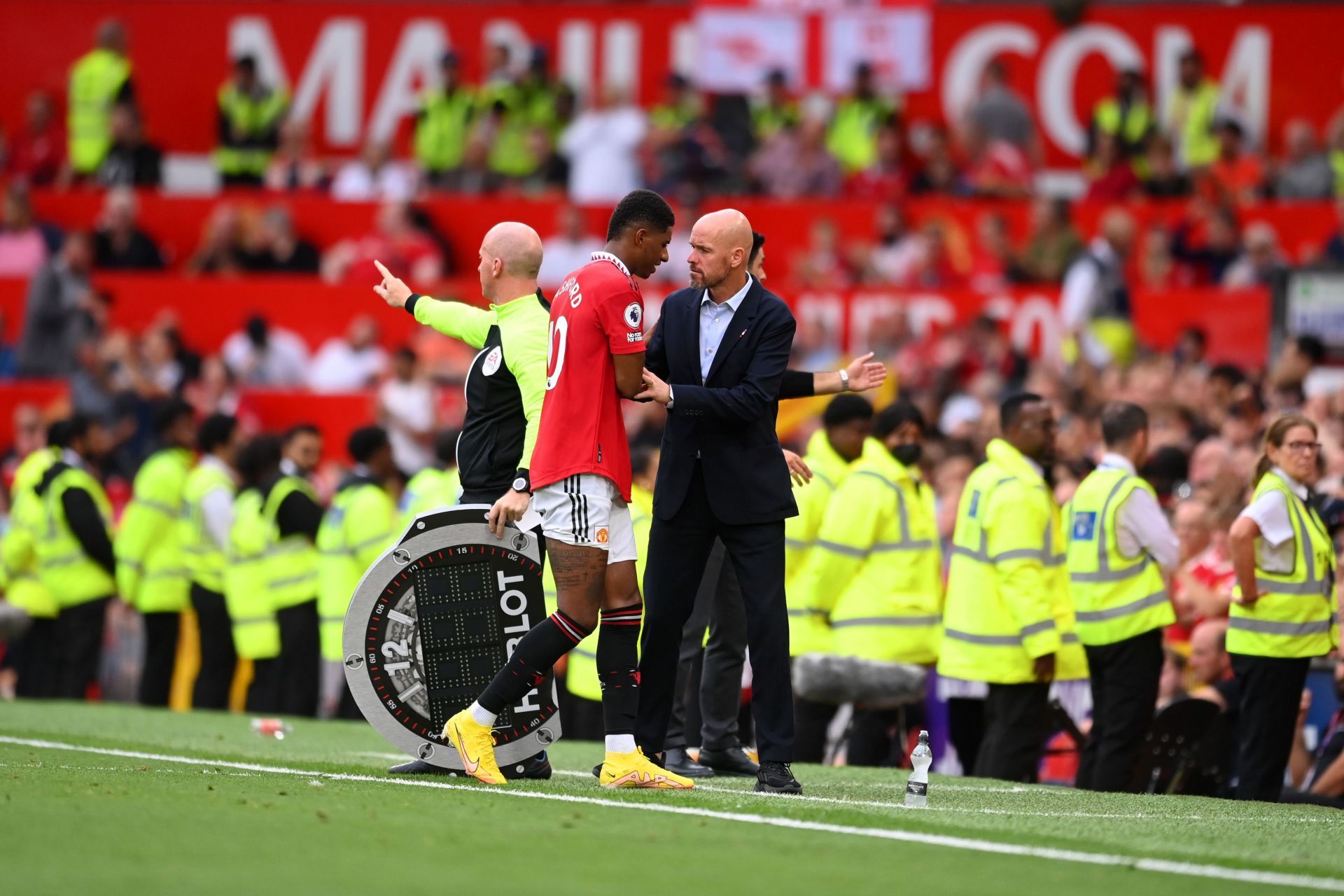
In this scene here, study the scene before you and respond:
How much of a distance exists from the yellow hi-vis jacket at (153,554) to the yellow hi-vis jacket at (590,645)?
4.26 meters

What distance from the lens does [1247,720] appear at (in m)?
10.1

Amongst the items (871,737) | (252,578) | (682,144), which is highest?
(682,144)

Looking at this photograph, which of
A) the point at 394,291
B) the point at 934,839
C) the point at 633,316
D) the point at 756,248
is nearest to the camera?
the point at 934,839

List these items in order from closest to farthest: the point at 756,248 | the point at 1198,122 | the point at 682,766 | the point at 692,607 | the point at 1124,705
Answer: the point at 692,607, the point at 682,766, the point at 756,248, the point at 1124,705, the point at 1198,122

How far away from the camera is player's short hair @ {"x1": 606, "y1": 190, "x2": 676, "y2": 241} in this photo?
26.7 feet

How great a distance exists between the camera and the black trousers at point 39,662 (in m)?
16.3

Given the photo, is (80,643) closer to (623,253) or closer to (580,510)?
(580,510)

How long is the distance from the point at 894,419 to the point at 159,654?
6.90m

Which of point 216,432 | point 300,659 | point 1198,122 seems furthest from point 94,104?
point 1198,122

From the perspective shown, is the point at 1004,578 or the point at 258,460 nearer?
the point at 1004,578

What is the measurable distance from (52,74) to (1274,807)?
1855cm

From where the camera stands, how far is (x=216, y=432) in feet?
52.0

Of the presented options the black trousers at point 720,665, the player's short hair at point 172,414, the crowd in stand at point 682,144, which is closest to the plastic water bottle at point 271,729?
the black trousers at point 720,665

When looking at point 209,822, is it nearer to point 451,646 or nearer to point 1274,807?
point 451,646
